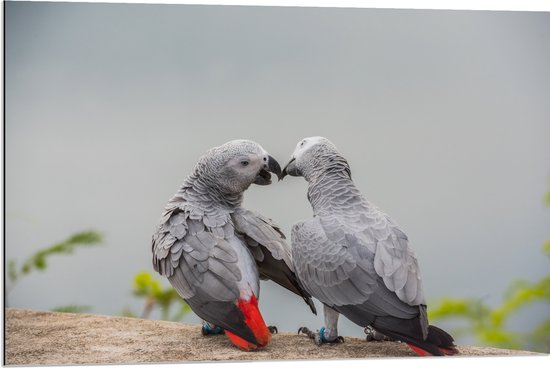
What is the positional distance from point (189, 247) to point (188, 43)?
1.09 metres

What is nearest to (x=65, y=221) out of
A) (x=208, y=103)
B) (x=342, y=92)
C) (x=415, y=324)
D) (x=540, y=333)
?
(x=208, y=103)

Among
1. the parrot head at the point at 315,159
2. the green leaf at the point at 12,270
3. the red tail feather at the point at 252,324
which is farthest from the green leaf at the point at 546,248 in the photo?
Result: the green leaf at the point at 12,270

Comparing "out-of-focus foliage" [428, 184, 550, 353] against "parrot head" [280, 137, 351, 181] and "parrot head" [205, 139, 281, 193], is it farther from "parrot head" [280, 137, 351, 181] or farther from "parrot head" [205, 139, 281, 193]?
"parrot head" [205, 139, 281, 193]

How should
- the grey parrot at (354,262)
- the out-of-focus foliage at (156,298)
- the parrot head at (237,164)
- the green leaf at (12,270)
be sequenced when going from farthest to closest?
the out-of-focus foliage at (156,298), the green leaf at (12,270), the parrot head at (237,164), the grey parrot at (354,262)

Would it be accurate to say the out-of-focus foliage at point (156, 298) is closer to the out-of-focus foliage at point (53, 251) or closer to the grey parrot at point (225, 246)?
the out-of-focus foliage at point (53, 251)

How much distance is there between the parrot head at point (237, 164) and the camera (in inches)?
94.7

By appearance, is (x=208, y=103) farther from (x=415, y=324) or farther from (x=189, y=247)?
(x=415, y=324)

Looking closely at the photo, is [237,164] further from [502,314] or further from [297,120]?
[502,314]

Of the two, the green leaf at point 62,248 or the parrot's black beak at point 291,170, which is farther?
the green leaf at point 62,248

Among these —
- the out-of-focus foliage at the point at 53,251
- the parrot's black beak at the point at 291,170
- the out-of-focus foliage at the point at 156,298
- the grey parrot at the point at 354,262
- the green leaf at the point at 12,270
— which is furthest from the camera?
the out-of-focus foliage at the point at 156,298

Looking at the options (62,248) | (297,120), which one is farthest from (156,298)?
(297,120)

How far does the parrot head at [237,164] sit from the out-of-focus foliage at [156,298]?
101cm

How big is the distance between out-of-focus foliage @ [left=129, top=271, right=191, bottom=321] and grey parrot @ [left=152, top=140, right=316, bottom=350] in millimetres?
771

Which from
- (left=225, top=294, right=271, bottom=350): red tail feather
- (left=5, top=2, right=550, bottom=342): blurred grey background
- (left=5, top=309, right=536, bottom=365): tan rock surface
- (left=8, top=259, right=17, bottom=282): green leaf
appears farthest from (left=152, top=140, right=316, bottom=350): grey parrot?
(left=8, top=259, right=17, bottom=282): green leaf
